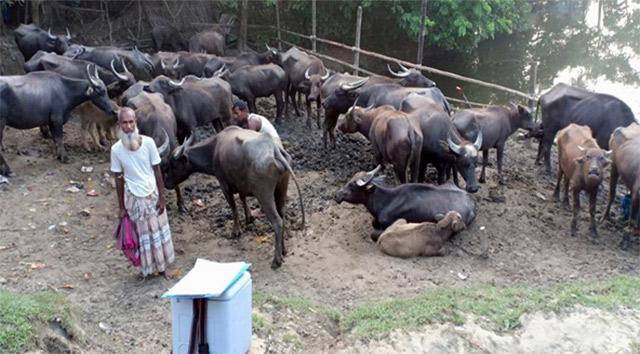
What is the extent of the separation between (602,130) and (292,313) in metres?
6.36

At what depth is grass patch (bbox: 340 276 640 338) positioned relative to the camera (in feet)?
17.6

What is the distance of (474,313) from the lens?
5.47 m

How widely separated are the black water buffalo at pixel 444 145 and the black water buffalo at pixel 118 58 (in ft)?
20.2

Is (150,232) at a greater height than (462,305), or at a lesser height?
greater

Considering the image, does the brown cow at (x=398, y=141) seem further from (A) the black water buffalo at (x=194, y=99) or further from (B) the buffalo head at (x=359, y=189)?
(A) the black water buffalo at (x=194, y=99)

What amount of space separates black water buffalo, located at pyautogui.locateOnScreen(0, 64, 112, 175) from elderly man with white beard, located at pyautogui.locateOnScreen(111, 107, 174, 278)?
12.4ft

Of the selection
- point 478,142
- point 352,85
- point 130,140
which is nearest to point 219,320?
point 130,140

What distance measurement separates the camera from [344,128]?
9.80 meters

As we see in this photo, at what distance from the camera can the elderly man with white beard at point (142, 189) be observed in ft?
18.6

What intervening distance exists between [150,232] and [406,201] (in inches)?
122

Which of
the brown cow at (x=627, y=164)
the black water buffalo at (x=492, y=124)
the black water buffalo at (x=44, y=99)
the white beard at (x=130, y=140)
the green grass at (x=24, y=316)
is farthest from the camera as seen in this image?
the black water buffalo at (x=492, y=124)

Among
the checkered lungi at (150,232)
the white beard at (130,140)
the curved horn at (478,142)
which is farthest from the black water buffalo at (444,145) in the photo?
the white beard at (130,140)

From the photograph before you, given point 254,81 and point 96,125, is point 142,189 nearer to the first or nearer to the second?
point 96,125

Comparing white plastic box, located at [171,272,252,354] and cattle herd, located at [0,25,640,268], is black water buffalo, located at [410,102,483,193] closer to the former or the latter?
cattle herd, located at [0,25,640,268]
